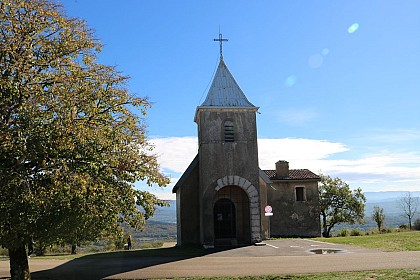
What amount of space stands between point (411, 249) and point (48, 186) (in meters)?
15.8

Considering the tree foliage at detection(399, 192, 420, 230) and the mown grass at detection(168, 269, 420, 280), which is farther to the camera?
the tree foliage at detection(399, 192, 420, 230)

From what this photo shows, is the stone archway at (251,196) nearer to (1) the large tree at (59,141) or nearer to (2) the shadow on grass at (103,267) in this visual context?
(2) the shadow on grass at (103,267)

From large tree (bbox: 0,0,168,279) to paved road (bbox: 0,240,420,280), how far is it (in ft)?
9.90

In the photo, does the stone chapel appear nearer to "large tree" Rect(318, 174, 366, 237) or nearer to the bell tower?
the bell tower

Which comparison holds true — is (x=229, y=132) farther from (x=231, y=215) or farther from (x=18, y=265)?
(x=18, y=265)

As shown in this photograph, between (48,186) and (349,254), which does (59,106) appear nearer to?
(48,186)

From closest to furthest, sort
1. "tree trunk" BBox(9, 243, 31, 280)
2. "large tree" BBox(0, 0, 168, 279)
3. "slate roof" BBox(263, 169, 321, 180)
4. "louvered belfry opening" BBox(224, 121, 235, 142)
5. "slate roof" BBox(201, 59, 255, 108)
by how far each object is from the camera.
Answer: "large tree" BBox(0, 0, 168, 279), "tree trunk" BBox(9, 243, 31, 280), "louvered belfry opening" BBox(224, 121, 235, 142), "slate roof" BBox(201, 59, 255, 108), "slate roof" BBox(263, 169, 321, 180)

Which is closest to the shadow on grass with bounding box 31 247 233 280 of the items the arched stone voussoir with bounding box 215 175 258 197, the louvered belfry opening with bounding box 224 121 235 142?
the arched stone voussoir with bounding box 215 175 258 197

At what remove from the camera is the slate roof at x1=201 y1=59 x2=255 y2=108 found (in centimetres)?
2685

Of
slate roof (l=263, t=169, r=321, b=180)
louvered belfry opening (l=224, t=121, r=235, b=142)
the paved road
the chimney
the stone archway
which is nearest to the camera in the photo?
the paved road

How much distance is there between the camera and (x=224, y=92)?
27.6 meters

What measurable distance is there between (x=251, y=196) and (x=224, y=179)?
1976 millimetres

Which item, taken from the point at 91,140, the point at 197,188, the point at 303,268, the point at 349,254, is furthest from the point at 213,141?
the point at 91,140

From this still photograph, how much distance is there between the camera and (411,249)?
741 inches
